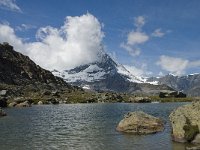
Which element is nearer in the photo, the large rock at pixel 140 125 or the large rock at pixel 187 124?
the large rock at pixel 187 124

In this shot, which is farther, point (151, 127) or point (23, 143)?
point (151, 127)

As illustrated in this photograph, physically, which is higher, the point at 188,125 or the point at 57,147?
the point at 188,125

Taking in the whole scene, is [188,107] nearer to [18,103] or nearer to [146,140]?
[146,140]

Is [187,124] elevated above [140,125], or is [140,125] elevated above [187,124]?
[187,124]

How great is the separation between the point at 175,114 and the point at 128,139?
8.37 m

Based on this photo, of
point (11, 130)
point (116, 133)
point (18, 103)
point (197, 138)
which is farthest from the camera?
point (18, 103)

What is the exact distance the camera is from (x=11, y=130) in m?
74.2

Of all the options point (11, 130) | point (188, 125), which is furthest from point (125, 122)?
point (11, 130)

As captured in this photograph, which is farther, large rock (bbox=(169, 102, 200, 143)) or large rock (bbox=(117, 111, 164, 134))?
large rock (bbox=(117, 111, 164, 134))

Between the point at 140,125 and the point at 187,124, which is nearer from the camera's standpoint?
the point at 187,124

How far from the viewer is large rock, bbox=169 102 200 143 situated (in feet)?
179

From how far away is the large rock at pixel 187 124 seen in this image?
54594 mm

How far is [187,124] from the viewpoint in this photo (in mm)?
56062

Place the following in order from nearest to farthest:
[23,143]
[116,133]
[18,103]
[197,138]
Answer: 1. [197,138]
2. [23,143]
3. [116,133]
4. [18,103]
